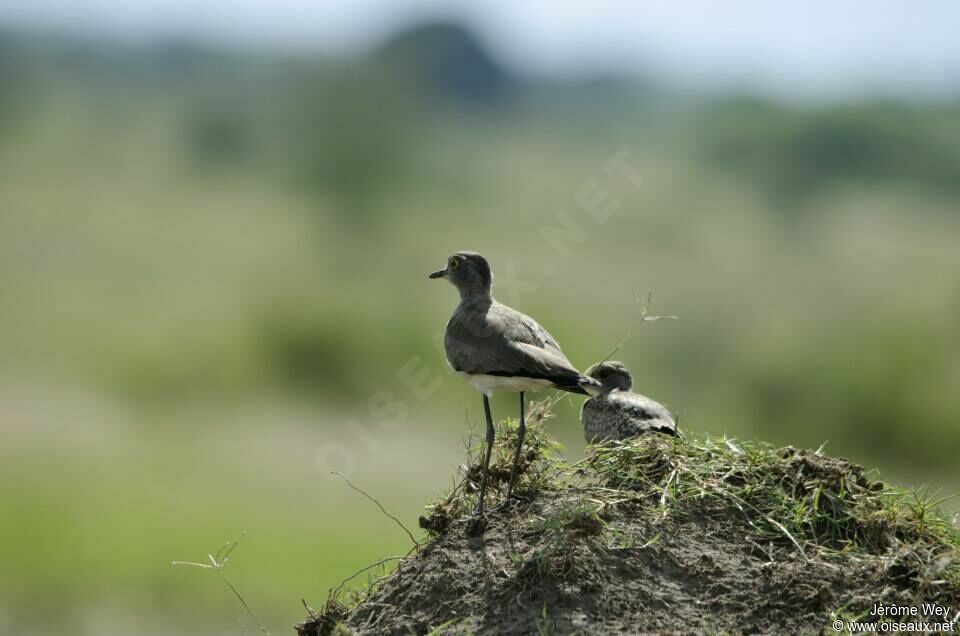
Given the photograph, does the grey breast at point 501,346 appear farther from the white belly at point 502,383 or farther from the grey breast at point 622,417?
the grey breast at point 622,417

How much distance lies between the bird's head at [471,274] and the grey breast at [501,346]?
27 cm

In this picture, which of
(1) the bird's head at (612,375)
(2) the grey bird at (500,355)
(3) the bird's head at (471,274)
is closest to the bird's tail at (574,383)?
(2) the grey bird at (500,355)

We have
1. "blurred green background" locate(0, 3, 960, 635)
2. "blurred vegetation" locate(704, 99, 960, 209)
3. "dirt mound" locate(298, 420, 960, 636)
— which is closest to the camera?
"dirt mound" locate(298, 420, 960, 636)

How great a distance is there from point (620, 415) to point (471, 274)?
1.65 meters

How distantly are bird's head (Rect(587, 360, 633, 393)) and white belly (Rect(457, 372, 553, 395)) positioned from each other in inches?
81.3

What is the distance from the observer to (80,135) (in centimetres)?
6806

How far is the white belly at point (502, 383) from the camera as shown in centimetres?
734

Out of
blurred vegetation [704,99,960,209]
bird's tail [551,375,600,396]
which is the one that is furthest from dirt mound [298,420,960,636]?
blurred vegetation [704,99,960,209]

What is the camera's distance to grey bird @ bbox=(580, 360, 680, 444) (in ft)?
27.8

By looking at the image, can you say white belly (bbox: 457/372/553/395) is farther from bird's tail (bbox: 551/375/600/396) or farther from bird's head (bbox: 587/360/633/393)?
bird's head (bbox: 587/360/633/393)

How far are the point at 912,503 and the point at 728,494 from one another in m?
1.23

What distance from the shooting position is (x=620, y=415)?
8719 millimetres

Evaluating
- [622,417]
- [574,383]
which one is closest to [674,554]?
[574,383]

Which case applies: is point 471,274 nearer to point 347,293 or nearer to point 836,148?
point 347,293
